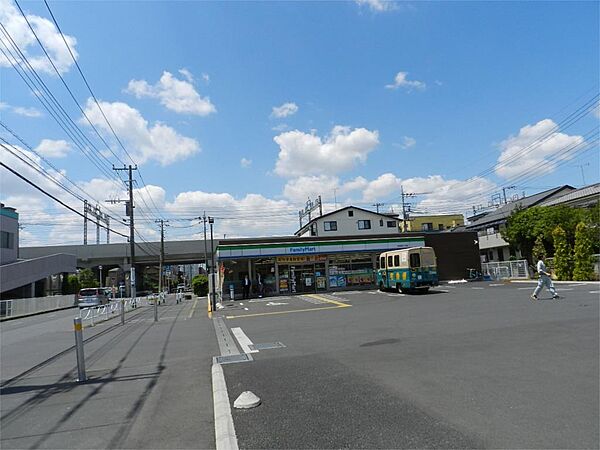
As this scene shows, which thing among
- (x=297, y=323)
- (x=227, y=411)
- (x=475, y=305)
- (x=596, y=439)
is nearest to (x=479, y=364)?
(x=596, y=439)

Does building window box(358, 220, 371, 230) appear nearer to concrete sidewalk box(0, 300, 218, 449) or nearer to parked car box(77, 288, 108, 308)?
parked car box(77, 288, 108, 308)

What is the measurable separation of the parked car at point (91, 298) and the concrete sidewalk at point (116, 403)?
2847cm

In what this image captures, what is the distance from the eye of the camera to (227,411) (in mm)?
5293

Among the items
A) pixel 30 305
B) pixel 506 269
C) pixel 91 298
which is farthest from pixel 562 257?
pixel 30 305

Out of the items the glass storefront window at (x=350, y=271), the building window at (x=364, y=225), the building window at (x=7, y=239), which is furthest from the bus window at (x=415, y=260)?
the building window at (x=7, y=239)

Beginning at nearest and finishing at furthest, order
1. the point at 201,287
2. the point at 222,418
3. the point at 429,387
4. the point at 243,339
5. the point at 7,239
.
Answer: the point at 222,418, the point at 429,387, the point at 243,339, the point at 7,239, the point at 201,287

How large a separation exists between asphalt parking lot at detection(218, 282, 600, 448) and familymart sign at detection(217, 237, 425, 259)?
20140mm

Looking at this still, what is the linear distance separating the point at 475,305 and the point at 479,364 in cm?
1064

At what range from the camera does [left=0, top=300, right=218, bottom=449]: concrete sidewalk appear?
4883 millimetres

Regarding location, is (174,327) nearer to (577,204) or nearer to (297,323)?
(297,323)

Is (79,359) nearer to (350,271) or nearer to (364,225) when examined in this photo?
(350,271)

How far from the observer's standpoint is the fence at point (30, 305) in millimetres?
29964

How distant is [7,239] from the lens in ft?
145

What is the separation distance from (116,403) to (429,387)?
176 inches
